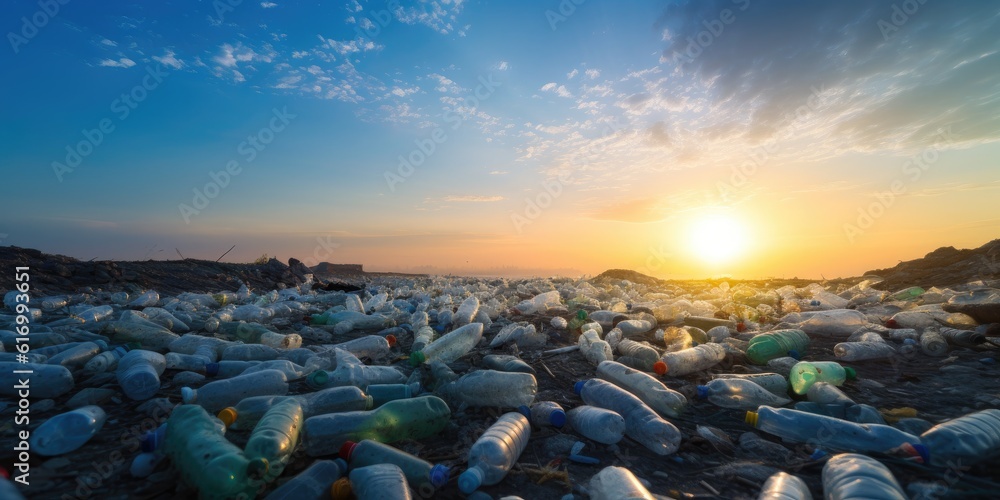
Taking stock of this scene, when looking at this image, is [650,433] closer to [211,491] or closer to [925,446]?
[925,446]

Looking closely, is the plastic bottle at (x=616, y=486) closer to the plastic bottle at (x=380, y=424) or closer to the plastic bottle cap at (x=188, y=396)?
the plastic bottle at (x=380, y=424)

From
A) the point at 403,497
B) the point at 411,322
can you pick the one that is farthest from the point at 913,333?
the point at 411,322

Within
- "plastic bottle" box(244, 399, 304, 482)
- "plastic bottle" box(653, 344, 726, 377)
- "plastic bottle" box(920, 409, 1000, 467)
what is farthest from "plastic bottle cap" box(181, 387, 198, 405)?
"plastic bottle" box(920, 409, 1000, 467)

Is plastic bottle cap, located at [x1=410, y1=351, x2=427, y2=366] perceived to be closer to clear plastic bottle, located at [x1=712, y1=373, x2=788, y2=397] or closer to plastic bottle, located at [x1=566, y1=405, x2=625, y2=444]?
plastic bottle, located at [x1=566, y1=405, x2=625, y2=444]

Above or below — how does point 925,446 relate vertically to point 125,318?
below

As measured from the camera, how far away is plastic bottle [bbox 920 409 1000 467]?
1.85 meters

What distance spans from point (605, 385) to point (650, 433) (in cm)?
51

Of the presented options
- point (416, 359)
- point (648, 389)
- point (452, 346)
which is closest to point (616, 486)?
point (648, 389)

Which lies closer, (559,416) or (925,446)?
(925,446)

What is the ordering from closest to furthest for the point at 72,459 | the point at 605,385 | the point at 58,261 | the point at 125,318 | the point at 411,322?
the point at 72,459
the point at 605,385
the point at 125,318
the point at 411,322
the point at 58,261

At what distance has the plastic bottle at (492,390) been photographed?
264cm

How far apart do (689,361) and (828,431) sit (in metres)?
1.23

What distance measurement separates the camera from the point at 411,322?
5410 mm

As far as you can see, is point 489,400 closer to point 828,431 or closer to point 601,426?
point 601,426
